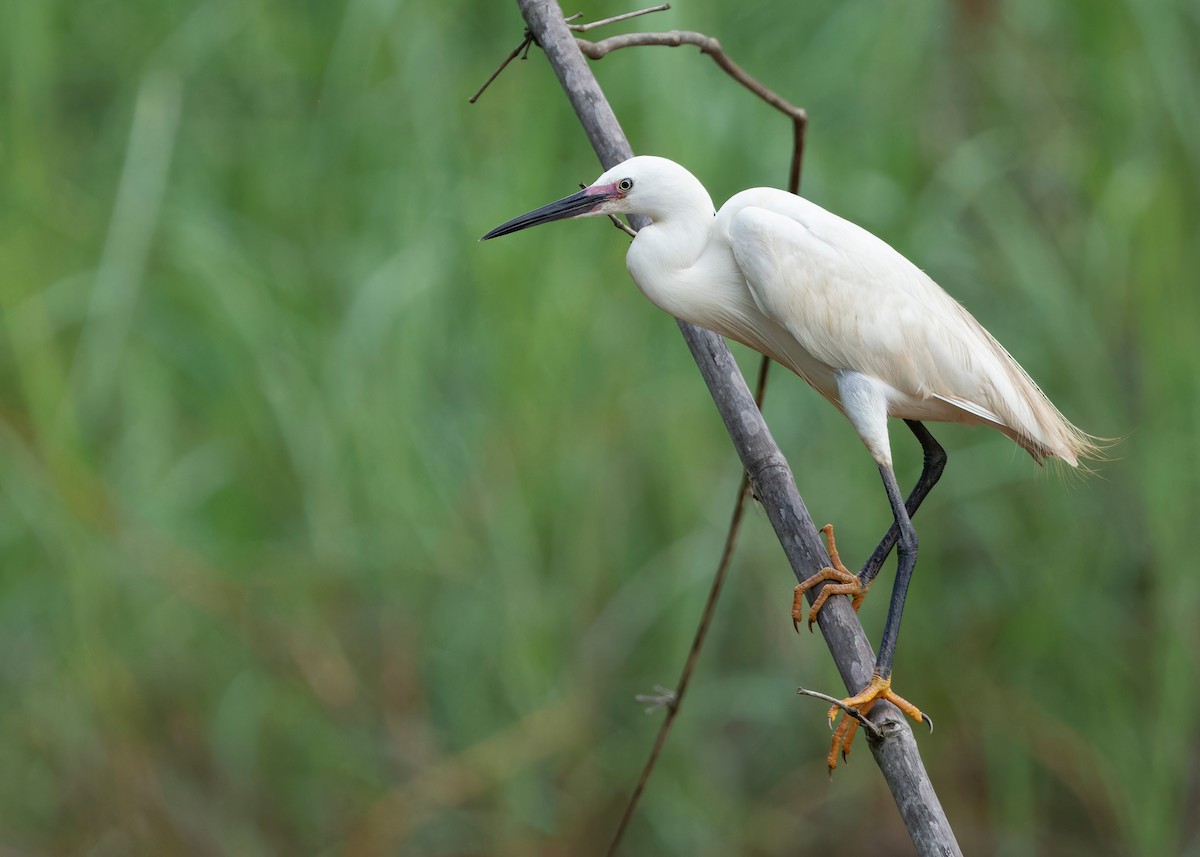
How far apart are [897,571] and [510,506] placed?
956mm

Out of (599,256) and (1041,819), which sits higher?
(599,256)

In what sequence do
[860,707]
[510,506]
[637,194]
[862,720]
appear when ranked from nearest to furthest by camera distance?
[862,720]
[860,707]
[637,194]
[510,506]

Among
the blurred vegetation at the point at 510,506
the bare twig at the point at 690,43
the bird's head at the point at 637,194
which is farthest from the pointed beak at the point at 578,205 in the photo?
the blurred vegetation at the point at 510,506

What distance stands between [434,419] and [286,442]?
0.24 meters

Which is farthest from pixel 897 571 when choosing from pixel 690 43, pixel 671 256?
pixel 690 43

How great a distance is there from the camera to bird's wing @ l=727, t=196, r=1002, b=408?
111cm

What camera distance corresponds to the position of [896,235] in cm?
212

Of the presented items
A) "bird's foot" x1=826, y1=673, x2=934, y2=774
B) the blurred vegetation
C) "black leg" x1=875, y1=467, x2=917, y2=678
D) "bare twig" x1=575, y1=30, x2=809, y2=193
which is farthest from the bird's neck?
the blurred vegetation

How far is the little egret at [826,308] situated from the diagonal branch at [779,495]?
1.9 inches

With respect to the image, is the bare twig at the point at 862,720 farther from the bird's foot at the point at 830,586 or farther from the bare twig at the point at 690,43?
the bare twig at the point at 690,43

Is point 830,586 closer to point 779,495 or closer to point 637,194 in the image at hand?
point 779,495

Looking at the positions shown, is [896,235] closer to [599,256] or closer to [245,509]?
[599,256]

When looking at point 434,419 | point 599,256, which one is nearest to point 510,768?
point 434,419

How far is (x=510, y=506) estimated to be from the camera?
6.51 ft
